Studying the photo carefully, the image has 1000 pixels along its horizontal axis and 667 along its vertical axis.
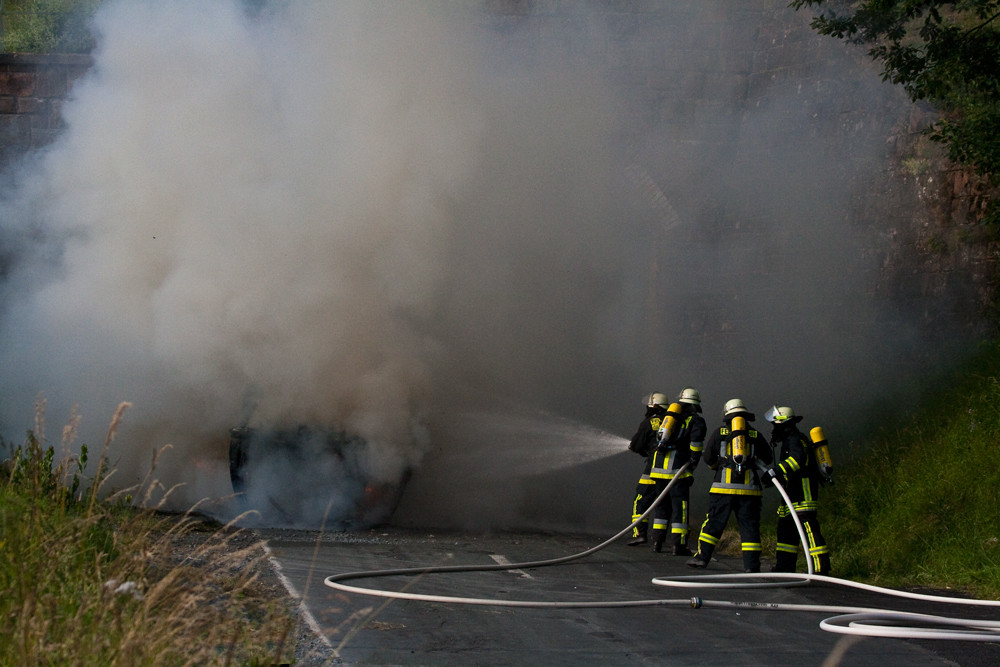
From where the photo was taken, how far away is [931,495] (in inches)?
391

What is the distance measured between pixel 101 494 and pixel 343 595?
539 centimetres

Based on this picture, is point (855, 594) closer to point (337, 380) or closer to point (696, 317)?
point (337, 380)

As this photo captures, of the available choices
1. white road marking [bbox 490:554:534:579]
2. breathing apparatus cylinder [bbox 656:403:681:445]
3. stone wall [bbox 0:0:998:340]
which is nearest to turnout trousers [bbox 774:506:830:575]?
breathing apparatus cylinder [bbox 656:403:681:445]

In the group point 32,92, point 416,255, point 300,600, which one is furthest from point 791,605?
point 32,92

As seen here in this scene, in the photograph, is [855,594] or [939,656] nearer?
[939,656]

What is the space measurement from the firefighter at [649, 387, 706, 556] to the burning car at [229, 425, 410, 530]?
282cm

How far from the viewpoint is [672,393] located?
15211 millimetres

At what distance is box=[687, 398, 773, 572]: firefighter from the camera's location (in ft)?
28.8

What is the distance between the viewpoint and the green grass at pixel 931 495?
8781 mm

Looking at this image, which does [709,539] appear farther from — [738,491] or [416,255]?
→ [416,255]

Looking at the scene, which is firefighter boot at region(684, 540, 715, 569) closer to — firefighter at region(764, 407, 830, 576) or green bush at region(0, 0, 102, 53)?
firefighter at region(764, 407, 830, 576)

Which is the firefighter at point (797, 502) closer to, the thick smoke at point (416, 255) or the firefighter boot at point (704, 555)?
the firefighter boot at point (704, 555)

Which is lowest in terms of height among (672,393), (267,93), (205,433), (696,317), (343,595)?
(343,595)

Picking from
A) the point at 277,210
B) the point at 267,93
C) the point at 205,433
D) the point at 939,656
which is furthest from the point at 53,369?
the point at 939,656
